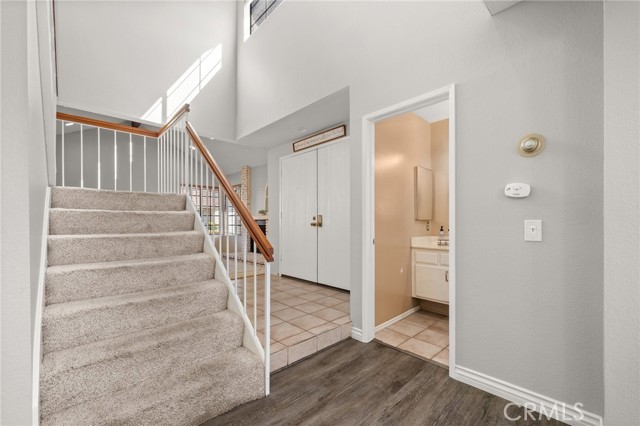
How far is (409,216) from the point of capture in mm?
3303

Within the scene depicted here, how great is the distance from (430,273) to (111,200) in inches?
134

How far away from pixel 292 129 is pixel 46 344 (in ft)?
11.0

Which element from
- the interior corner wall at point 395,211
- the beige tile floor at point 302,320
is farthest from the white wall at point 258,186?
the interior corner wall at point 395,211

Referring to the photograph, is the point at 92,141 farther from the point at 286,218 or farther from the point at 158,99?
the point at 286,218

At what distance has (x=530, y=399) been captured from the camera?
1694 millimetres

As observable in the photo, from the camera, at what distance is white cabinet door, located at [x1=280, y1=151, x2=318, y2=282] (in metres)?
4.16

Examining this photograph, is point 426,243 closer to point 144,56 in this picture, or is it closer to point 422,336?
point 422,336

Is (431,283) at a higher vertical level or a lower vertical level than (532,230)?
lower

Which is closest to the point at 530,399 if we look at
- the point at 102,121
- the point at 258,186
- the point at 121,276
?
the point at 121,276

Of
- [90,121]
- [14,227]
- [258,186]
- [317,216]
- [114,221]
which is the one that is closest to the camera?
[14,227]

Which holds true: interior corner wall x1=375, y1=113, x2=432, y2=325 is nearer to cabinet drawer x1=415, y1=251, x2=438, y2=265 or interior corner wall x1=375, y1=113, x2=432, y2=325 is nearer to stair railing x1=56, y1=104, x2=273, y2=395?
cabinet drawer x1=415, y1=251, x2=438, y2=265

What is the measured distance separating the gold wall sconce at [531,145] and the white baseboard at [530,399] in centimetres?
147

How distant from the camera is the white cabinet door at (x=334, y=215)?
12.1 feet

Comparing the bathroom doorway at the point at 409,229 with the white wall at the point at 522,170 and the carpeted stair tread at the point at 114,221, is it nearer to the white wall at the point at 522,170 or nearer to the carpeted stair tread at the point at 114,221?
the white wall at the point at 522,170
